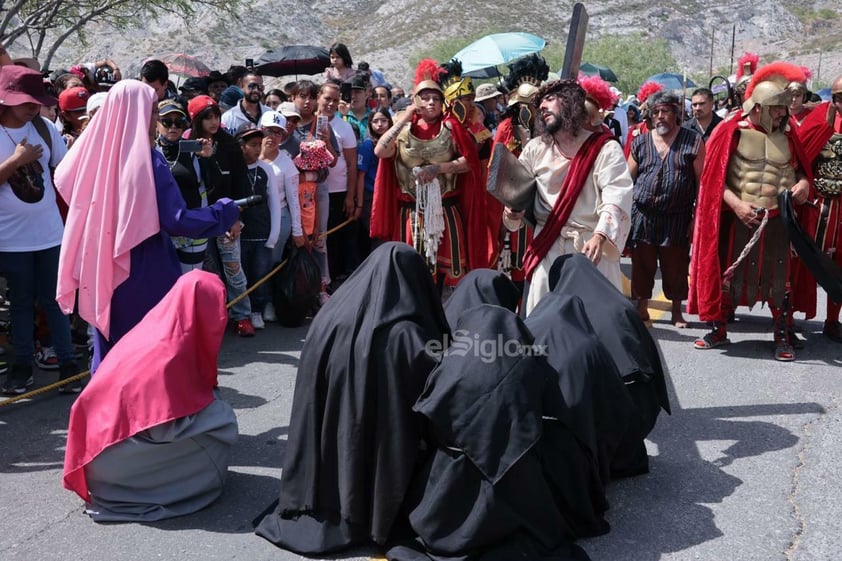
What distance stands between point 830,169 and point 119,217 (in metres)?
5.58

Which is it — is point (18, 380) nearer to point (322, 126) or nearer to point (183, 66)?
point (322, 126)

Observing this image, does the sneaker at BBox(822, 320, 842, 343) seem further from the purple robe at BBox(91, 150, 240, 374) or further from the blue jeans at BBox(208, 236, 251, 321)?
the purple robe at BBox(91, 150, 240, 374)

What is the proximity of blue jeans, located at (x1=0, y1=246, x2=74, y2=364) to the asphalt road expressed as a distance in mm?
347

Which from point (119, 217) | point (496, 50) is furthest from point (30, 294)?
point (496, 50)

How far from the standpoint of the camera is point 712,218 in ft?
23.1

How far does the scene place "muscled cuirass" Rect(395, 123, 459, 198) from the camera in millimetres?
7059

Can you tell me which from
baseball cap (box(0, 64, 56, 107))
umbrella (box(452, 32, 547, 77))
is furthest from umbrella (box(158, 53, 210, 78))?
baseball cap (box(0, 64, 56, 107))

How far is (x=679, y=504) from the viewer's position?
4.28 m

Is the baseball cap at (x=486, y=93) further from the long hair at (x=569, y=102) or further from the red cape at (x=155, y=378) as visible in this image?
the red cape at (x=155, y=378)

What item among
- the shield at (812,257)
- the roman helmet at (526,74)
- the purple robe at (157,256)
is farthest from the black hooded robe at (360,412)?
the roman helmet at (526,74)

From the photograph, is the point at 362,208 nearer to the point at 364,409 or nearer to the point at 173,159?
the point at 173,159

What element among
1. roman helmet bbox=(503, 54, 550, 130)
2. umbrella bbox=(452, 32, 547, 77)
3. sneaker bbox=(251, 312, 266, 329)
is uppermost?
→ umbrella bbox=(452, 32, 547, 77)

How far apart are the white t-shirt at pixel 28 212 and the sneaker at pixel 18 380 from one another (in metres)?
0.84

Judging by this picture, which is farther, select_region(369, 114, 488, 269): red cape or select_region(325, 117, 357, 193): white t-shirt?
select_region(325, 117, 357, 193): white t-shirt
